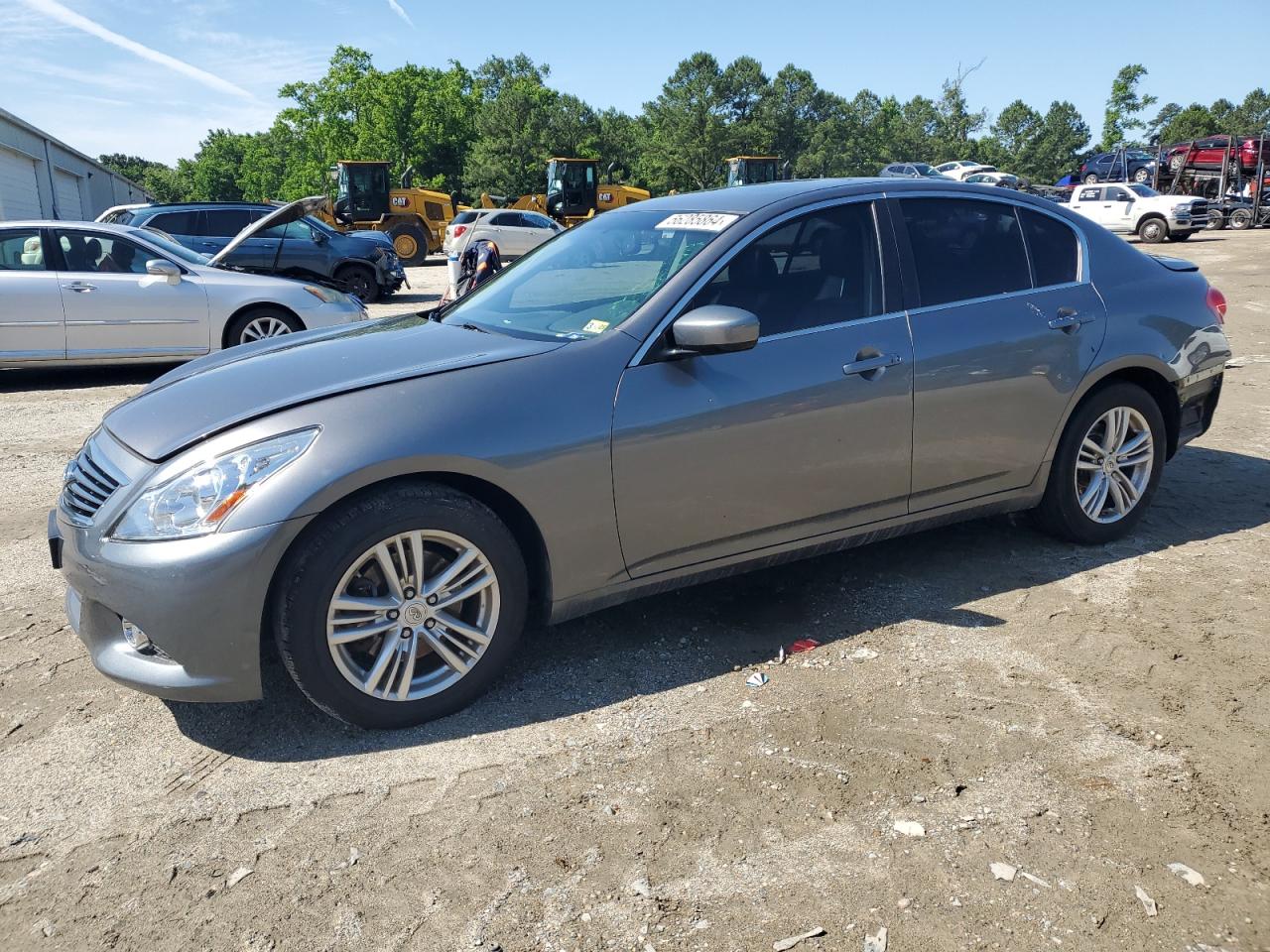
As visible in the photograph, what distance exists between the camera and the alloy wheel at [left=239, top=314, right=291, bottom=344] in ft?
32.2

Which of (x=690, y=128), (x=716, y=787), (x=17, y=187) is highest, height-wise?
(x=690, y=128)

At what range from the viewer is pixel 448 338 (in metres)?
3.67

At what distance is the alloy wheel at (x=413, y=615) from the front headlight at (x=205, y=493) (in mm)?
381

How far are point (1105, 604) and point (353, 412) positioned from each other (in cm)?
310

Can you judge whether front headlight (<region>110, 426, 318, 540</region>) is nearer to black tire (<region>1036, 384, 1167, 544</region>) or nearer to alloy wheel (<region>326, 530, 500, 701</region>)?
alloy wheel (<region>326, 530, 500, 701</region>)

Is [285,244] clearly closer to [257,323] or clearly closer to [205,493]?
[257,323]

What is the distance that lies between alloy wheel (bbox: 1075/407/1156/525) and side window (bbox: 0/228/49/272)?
30.3 feet

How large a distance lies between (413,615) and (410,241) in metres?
29.0

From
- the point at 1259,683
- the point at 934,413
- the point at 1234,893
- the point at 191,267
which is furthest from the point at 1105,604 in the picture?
the point at 191,267

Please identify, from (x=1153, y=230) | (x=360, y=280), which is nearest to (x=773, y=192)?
(x=360, y=280)

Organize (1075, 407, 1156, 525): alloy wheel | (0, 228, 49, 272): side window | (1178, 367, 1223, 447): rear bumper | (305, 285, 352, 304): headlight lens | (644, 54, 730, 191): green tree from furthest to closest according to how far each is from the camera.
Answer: (644, 54, 730, 191): green tree < (305, 285, 352, 304): headlight lens < (0, 228, 49, 272): side window < (1178, 367, 1223, 447): rear bumper < (1075, 407, 1156, 525): alloy wheel

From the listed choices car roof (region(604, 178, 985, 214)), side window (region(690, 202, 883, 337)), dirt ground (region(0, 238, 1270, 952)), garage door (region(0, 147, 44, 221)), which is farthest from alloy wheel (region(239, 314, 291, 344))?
garage door (region(0, 147, 44, 221))

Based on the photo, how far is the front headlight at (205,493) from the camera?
284 cm

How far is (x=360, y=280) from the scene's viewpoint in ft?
56.3
